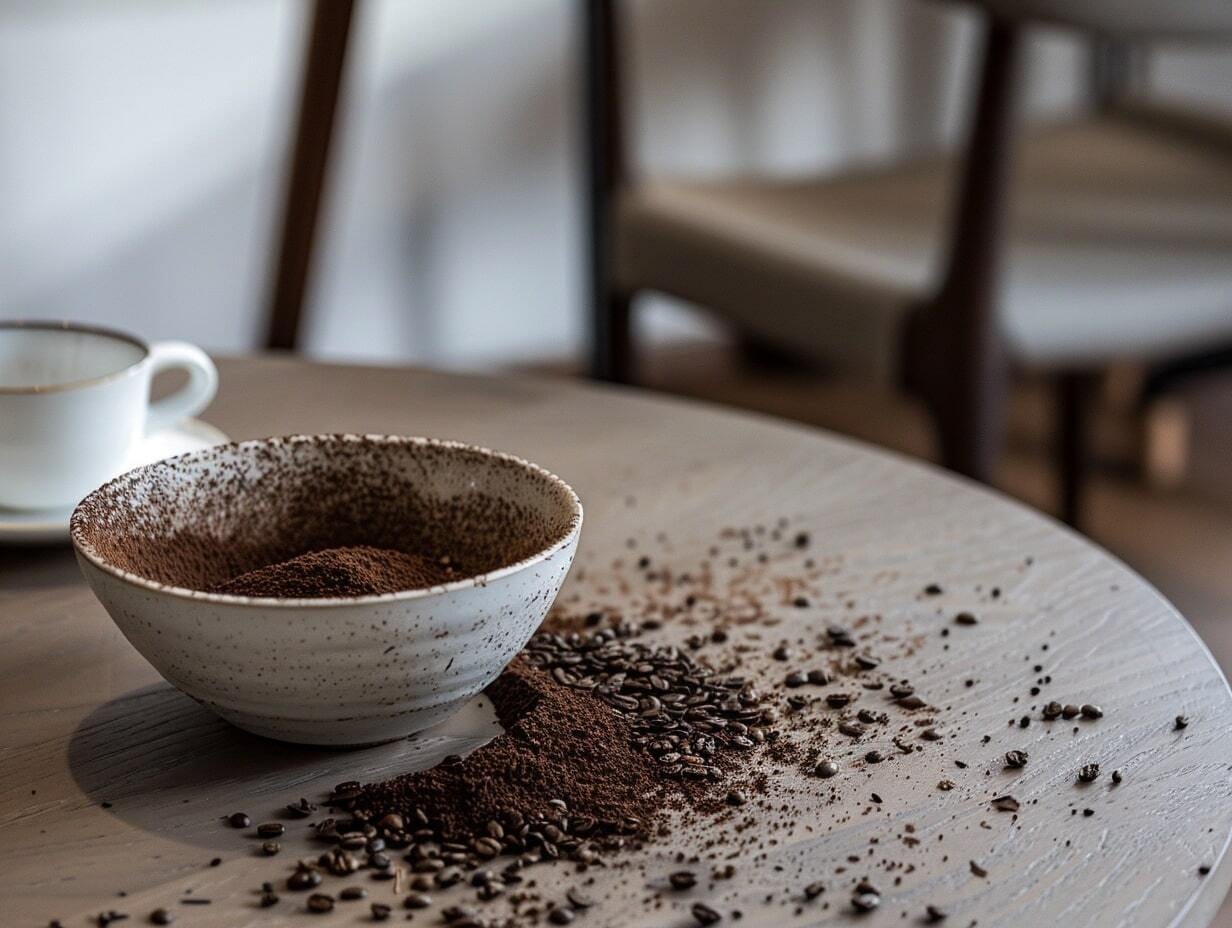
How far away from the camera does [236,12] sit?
7.00ft

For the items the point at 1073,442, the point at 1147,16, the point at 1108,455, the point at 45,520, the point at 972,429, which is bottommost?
the point at 1108,455

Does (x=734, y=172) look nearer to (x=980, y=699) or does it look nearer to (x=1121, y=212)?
(x=1121, y=212)

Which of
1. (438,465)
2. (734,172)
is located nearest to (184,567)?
(438,465)

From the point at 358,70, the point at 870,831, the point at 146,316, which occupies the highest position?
the point at 358,70

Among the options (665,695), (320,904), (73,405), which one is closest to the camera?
(320,904)

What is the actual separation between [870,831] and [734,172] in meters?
2.17

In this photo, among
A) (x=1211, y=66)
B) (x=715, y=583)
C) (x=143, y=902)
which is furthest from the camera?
(x=1211, y=66)

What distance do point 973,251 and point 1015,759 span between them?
91 cm

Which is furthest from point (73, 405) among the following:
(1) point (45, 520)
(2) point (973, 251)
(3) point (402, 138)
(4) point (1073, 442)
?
(3) point (402, 138)

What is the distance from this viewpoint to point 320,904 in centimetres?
47

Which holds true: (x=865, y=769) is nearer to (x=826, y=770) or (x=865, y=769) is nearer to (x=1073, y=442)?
(x=826, y=770)

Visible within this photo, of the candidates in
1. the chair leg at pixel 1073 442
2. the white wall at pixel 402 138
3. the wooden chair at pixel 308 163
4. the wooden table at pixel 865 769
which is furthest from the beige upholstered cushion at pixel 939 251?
the wooden table at pixel 865 769

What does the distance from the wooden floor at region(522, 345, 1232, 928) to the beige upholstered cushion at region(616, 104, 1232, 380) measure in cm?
37

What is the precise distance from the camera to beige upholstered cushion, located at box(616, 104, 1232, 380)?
1.50 meters
